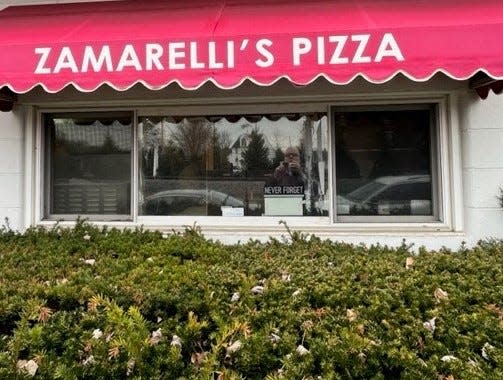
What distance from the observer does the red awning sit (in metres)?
3.75

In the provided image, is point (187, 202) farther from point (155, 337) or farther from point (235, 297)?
point (155, 337)

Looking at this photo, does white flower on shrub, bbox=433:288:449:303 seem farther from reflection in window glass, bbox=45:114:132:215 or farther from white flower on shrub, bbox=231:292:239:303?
reflection in window glass, bbox=45:114:132:215

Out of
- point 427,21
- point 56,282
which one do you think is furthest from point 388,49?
point 56,282

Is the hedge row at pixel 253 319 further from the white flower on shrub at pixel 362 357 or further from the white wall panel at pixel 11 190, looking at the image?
the white wall panel at pixel 11 190

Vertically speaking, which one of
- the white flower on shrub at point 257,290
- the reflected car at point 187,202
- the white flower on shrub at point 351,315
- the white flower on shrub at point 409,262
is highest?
the reflected car at point 187,202

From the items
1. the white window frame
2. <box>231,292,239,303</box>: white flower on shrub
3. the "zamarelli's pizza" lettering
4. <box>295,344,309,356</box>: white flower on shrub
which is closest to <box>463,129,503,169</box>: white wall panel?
the white window frame

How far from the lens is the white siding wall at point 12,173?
17.2ft

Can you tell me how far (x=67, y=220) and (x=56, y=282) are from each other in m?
2.43

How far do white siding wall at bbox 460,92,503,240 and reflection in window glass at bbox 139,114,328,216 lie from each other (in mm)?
1461

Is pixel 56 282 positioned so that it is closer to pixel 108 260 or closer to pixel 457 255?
pixel 108 260

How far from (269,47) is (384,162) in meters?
1.94

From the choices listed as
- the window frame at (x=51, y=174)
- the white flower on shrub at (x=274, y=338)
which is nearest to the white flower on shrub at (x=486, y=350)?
the white flower on shrub at (x=274, y=338)

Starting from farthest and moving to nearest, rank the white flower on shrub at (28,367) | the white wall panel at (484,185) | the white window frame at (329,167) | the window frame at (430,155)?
the window frame at (430,155) < the white window frame at (329,167) < the white wall panel at (484,185) < the white flower on shrub at (28,367)

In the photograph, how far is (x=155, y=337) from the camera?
2500mm
